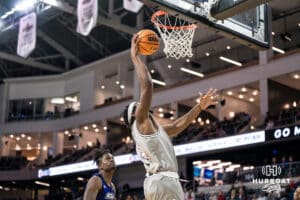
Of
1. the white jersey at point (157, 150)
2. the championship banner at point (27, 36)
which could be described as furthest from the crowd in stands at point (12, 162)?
the white jersey at point (157, 150)

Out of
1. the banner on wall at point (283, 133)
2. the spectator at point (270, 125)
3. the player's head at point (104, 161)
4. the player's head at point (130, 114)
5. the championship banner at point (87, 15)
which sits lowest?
the player's head at point (104, 161)

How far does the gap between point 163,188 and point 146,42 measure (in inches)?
45.9

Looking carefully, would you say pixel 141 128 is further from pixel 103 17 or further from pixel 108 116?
pixel 108 116

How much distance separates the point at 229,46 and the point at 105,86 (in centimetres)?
979

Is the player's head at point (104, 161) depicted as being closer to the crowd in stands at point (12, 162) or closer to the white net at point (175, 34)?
the white net at point (175, 34)

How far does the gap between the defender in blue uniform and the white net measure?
194 inches

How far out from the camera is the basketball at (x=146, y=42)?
427cm

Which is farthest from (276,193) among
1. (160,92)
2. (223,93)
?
(160,92)

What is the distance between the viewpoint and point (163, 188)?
3.91 meters

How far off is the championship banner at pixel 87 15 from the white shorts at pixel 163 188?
14.0 metres

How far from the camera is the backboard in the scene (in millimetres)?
7387

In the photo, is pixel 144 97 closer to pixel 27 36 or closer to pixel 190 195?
pixel 190 195

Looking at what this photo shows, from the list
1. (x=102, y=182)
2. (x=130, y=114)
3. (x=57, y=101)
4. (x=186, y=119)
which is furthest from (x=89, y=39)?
(x=130, y=114)

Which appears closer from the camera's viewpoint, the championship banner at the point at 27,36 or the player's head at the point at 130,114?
the player's head at the point at 130,114
